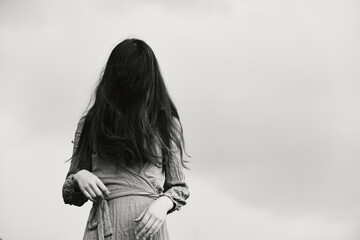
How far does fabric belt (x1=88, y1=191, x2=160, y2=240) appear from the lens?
4.70 meters

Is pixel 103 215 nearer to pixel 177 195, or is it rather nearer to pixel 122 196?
pixel 122 196

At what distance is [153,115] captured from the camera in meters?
4.93

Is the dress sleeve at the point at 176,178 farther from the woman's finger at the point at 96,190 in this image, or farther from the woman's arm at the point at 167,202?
the woman's finger at the point at 96,190

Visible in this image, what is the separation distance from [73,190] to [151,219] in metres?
0.56

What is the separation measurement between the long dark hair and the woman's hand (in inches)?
13.6

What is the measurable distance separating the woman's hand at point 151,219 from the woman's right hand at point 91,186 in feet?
0.85

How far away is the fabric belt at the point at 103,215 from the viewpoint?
15.4 ft

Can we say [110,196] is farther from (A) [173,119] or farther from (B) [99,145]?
(A) [173,119]

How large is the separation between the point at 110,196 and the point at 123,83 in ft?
2.24

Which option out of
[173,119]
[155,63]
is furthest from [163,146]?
[155,63]

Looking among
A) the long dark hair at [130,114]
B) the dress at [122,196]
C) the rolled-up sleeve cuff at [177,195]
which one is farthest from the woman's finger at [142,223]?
the long dark hair at [130,114]

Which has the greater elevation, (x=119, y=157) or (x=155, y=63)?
(x=155, y=63)

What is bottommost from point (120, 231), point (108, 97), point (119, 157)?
point (120, 231)

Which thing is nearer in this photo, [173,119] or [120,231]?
[120,231]
